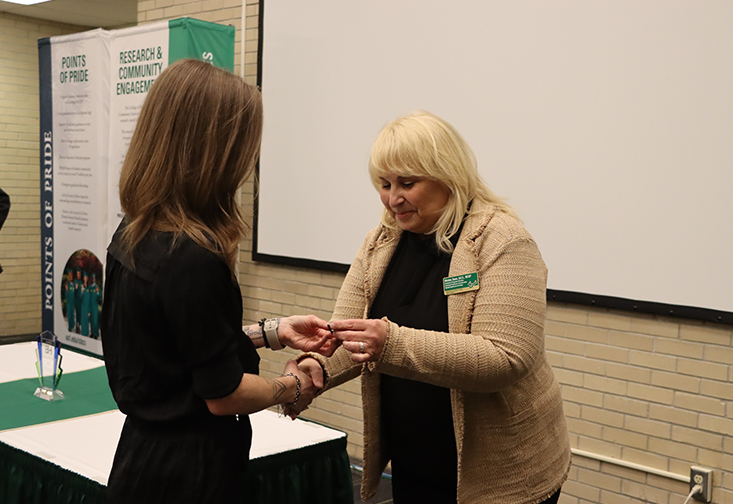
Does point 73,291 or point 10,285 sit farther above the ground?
point 73,291

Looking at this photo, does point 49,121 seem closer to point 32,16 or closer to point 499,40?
point 32,16

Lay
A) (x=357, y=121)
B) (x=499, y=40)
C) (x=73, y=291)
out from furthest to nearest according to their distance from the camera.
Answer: (x=73, y=291), (x=357, y=121), (x=499, y=40)

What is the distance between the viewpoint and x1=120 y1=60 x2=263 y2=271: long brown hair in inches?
52.8

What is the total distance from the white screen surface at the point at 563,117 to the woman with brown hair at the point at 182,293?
7.17ft

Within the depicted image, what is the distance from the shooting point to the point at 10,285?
7.89m

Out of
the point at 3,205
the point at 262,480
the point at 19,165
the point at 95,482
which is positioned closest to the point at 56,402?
the point at 95,482

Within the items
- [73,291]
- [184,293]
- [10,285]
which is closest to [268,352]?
[73,291]

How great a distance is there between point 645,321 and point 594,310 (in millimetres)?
236

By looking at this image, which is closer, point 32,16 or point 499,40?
point 499,40

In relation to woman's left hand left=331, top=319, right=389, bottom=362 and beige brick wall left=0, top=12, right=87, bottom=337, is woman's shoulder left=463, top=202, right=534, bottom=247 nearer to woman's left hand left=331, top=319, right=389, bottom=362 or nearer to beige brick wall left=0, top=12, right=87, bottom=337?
woman's left hand left=331, top=319, right=389, bottom=362

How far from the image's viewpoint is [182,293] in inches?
50.1

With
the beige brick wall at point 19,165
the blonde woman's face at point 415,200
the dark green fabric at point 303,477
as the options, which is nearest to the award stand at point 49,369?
the dark green fabric at point 303,477

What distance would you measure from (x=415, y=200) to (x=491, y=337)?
0.41 meters

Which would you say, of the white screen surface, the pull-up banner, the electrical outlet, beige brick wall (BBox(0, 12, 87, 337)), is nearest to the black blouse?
the white screen surface
